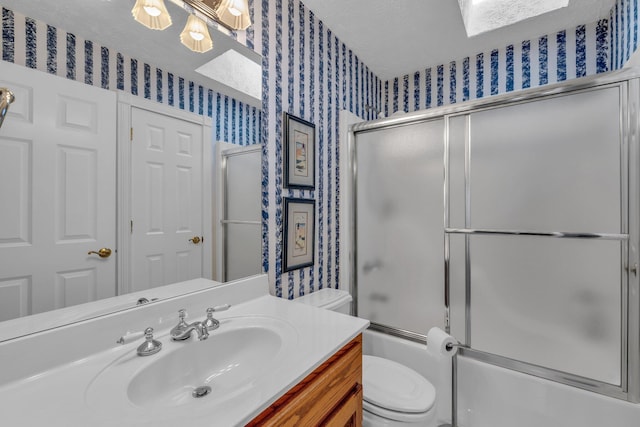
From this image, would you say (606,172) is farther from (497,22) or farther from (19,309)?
(19,309)

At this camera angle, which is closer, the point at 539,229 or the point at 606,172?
the point at 606,172

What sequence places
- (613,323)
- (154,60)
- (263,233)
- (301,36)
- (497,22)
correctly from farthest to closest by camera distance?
(497,22) → (301,36) → (263,233) → (613,323) → (154,60)

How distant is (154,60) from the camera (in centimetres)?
103

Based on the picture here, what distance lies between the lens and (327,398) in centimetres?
89

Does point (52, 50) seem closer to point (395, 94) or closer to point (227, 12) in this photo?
point (227, 12)

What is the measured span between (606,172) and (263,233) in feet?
5.38

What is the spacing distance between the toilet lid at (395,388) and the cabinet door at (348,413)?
249mm

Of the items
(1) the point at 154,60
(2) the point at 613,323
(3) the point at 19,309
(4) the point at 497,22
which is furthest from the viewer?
(4) the point at 497,22

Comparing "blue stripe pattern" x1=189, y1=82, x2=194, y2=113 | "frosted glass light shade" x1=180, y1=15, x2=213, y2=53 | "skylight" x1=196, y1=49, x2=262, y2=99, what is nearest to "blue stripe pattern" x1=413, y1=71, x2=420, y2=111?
"skylight" x1=196, y1=49, x2=262, y2=99

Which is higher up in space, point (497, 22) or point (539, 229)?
point (497, 22)

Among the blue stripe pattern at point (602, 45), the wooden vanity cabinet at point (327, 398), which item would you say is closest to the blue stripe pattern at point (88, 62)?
the wooden vanity cabinet at point (327, 398)

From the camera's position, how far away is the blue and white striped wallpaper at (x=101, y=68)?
746mm

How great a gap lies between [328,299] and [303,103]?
1.17m

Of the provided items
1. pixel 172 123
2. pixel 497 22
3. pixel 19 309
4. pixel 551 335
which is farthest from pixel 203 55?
pixel 551 335
